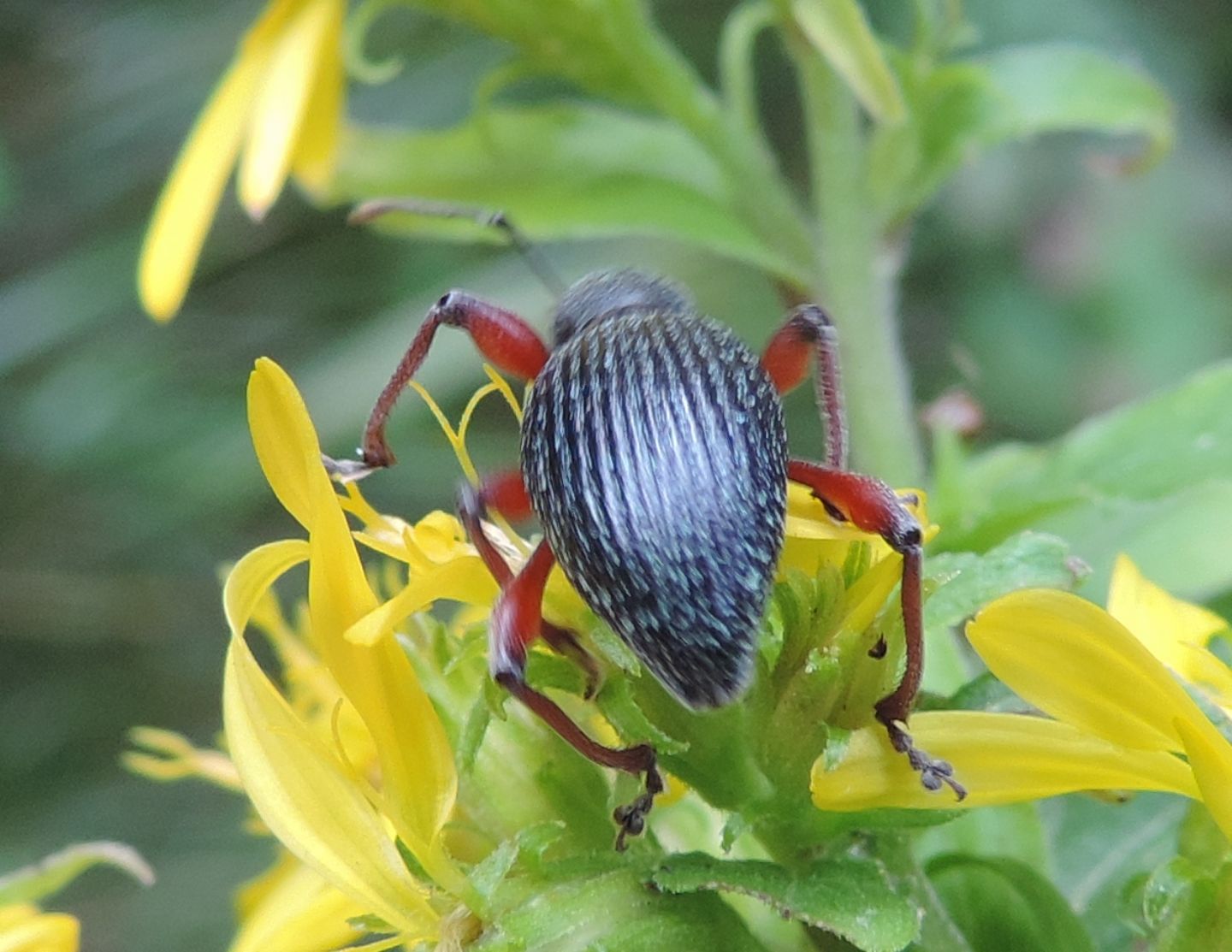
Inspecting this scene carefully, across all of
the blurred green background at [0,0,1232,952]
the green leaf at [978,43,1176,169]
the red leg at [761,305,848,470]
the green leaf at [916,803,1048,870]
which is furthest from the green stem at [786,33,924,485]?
the blurred green background at [0,0,1232,952]

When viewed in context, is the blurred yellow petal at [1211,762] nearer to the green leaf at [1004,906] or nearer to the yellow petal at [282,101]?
the green leaf at [1004,906]

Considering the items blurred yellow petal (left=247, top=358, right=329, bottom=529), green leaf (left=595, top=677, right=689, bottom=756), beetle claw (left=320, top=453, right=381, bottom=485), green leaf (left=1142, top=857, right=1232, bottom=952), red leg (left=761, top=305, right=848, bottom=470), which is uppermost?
blurred yellow petal (left=247, top=358, right=329, bottom=529)

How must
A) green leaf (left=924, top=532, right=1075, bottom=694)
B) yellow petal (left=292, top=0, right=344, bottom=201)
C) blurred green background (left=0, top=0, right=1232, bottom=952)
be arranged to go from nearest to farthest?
green leaf (left=924, top=532, right=1075, bottom=694)
yellow petal (left=292, top=0, right=344, bottom=201)
blurred green background (left=0, top=0, right=1232, bottom=952)

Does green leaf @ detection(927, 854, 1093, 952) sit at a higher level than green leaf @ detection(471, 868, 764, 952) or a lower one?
lower

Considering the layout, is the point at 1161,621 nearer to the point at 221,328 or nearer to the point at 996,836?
the point at 996,836

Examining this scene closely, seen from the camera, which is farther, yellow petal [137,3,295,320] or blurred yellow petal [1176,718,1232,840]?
yellow petal [137,3,295,320]

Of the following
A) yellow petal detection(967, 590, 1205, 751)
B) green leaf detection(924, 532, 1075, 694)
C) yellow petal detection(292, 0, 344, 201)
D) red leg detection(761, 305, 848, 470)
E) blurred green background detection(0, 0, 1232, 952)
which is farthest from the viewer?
blurred green background detection(0, 0, 1232, 952)

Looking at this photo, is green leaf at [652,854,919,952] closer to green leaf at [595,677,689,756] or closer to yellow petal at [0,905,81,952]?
green leaf at [595,677,689,756]

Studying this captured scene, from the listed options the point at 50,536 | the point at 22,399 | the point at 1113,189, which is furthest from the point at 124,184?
the point at 1113,189

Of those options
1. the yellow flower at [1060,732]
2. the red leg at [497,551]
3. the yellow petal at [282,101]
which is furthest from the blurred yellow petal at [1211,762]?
the yellow petal at [282,101]
